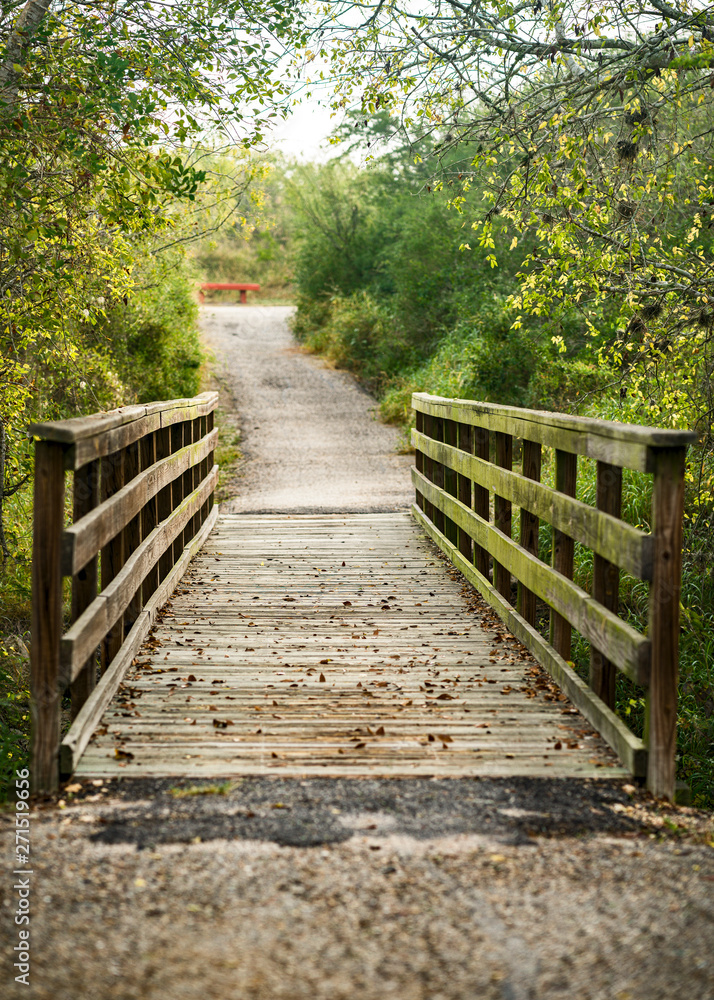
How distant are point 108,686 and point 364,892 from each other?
6.29 feet

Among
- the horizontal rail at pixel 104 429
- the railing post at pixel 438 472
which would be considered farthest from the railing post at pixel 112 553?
the railing post at pixel 438 472

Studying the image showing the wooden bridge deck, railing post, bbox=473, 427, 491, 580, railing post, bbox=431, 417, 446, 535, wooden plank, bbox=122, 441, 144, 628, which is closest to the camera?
the wooden bridge deck

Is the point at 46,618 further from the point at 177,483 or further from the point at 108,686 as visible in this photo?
the point at 177,483

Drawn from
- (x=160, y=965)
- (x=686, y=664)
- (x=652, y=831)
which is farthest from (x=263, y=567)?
(x=160, y=965)

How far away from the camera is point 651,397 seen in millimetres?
7504

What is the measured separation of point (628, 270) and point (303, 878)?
5.96 metres

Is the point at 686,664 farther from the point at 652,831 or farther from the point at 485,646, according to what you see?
the point at 652,831

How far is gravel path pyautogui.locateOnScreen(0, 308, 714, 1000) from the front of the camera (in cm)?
208

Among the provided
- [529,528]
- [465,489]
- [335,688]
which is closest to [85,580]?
[335,688]

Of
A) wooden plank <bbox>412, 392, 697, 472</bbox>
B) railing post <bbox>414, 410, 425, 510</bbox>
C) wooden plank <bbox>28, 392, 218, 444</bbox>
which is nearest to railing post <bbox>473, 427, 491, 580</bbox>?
wooden plank <bbox>412, 392, 697, 472</bbox>

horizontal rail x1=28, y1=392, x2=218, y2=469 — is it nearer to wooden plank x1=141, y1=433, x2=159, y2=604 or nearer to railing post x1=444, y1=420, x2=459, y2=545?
wooden plank x1=141, y1=433, x2=159, y2=604

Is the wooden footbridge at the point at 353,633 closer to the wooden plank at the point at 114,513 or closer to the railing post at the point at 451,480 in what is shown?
the wooden plank at the point at 114,513

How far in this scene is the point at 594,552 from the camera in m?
3.96

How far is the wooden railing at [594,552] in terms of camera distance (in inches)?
125
